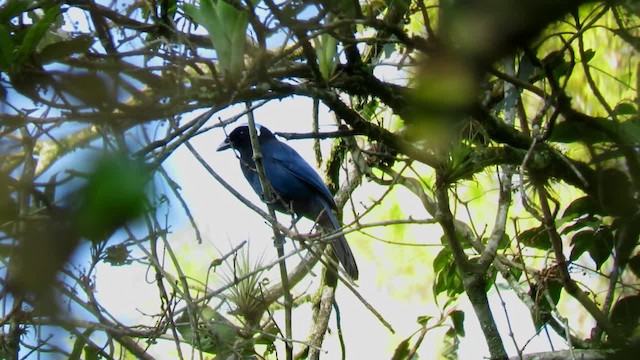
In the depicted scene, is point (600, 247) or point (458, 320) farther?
point (458, 320)

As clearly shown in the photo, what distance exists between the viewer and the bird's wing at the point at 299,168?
227 inches

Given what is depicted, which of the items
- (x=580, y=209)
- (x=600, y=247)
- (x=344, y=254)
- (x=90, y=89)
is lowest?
(x=90, y=89)

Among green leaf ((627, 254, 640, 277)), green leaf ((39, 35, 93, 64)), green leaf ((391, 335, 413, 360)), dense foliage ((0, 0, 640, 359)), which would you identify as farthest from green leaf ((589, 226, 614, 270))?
green leaf ((39, 35, 93, 64))

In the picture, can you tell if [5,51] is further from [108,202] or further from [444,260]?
[444,260]

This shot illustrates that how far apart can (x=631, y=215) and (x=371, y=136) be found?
2.05 meters

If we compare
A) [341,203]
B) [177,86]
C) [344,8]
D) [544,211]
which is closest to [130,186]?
[177,86]

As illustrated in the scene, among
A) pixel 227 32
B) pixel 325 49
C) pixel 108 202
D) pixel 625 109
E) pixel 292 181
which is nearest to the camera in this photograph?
pixel 108 202

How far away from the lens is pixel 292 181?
20.5ft

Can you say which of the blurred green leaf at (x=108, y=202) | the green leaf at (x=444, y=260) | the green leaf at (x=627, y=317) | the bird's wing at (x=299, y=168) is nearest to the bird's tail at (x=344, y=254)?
the bird's wing at (x=299, y=168)

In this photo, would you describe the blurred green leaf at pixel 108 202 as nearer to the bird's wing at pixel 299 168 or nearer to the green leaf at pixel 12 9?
the green leaf at pixel 12 9

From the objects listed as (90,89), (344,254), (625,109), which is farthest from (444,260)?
(90,89)

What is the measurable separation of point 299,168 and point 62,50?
437cm

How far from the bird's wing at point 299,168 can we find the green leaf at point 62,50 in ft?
12.2

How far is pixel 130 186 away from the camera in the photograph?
1008mm
